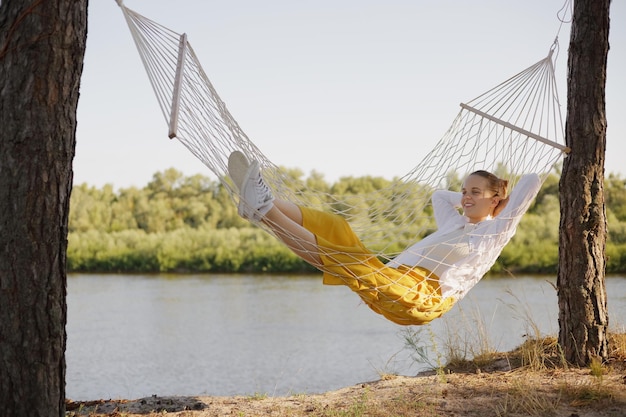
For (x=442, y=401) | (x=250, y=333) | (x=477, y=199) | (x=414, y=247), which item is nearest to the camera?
(x=442, y=401)

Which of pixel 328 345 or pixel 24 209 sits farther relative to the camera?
pixel 328 345

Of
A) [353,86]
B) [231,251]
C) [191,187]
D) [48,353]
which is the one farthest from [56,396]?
[191,187]

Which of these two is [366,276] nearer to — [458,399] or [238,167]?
[238,167]

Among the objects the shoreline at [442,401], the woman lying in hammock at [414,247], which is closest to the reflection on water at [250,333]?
the shoreline at [442,401]

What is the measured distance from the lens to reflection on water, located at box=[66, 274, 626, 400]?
4.39 meters

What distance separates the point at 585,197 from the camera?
3.09 meters

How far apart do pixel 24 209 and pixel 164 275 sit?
7.25 meters

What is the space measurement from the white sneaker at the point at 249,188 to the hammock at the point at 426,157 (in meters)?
0.03

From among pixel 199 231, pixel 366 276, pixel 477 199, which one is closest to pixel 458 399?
pixel 366 276

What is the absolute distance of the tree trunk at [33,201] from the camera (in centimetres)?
176

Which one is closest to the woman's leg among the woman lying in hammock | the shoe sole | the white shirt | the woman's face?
the woman lying in hammock

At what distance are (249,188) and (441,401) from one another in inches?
44.2

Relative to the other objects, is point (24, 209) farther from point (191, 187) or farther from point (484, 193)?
point (191, 187)

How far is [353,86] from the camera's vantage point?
23.5ft
